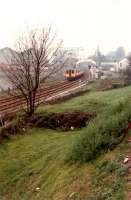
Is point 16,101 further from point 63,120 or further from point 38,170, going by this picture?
point 38,170

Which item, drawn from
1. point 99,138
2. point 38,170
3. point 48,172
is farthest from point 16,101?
point 99,138

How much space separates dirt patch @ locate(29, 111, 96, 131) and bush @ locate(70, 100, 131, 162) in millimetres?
7123

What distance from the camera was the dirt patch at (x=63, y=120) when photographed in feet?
60.0

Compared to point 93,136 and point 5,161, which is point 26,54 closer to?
point 5,161

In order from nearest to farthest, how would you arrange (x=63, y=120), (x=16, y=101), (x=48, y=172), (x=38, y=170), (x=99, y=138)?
1. (x=99, y=138)
2. (x=48, y=172)
3. (x=38, y=170)
4. (x=63, y=120)
5. (x=16, y=101)

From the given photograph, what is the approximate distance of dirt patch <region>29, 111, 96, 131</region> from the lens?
18284 mm

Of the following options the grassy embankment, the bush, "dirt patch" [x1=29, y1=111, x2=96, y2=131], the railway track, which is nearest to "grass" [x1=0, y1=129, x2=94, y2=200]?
the grassy embankment

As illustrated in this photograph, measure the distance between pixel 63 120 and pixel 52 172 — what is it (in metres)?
8.12

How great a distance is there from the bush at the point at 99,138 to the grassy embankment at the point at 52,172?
0.92 ft

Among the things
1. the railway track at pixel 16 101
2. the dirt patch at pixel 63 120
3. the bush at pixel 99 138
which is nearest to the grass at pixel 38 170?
the bush at pixel 99 138

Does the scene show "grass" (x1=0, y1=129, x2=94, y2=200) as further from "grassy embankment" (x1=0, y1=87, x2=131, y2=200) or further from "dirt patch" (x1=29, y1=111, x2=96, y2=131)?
"dirt patch" (x1=29, y1=111, x2=96, y2=131)

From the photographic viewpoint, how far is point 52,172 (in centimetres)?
1098

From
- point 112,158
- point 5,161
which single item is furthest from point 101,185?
point 5,161

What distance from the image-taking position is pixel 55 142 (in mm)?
15086
